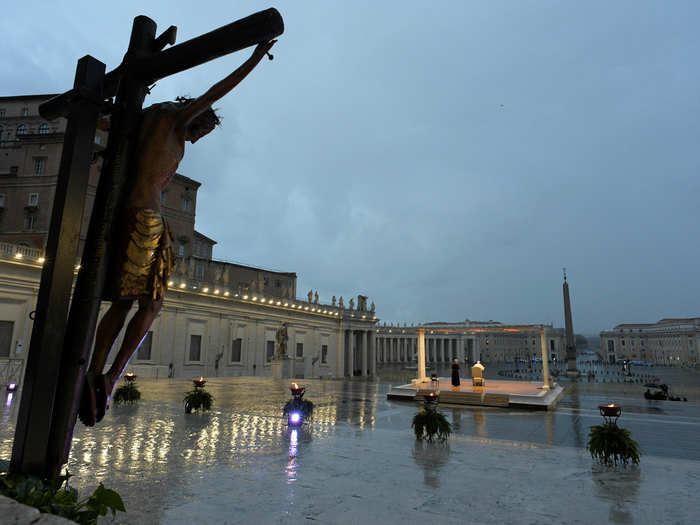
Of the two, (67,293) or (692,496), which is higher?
(67,293)

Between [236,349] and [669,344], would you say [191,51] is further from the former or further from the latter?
[669,344]

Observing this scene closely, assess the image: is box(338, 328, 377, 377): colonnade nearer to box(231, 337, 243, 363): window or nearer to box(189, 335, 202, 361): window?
box(231, 337, 243, 363): window

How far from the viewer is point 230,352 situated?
43.0 metres

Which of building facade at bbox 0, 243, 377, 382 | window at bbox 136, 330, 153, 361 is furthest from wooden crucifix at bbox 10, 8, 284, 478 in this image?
window at bbox 136, 330, 153, 361

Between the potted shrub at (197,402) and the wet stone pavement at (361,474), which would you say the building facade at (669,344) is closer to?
the wet stone pavement at (361,474)

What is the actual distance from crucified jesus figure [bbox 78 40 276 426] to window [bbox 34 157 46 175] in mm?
49445

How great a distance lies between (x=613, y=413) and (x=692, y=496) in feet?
11.7

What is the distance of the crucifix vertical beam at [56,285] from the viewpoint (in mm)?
3350

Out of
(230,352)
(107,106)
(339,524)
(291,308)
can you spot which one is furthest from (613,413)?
(291,308)

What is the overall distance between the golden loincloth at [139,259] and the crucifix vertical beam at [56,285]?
0.38 metres

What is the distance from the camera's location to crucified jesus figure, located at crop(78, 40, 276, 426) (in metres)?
3.66

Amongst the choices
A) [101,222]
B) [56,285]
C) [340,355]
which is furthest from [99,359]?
[340,355]

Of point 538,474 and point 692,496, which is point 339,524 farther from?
point 692,496

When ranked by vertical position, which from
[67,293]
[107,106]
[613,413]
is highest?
[107,106]
